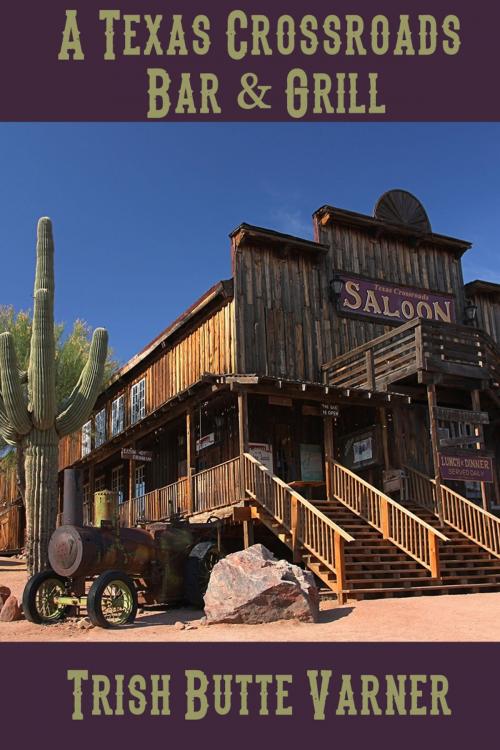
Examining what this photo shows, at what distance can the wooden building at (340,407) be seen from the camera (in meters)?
14.6

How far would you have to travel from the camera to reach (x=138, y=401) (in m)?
24.2

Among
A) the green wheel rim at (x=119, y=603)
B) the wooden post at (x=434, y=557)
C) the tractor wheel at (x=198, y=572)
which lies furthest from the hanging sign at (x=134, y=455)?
the wooden post at (x=434, y=557)

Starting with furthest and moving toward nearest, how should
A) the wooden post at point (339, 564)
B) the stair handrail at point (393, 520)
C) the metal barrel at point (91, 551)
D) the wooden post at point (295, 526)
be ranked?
the stair handrail at point (393, 520), the wooden post at point (295, 526), the wooden post at point (339, 564), the metal barrel at point (91, 551)

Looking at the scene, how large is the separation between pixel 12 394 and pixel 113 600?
510 centimetres

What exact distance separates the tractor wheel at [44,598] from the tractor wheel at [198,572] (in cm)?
209

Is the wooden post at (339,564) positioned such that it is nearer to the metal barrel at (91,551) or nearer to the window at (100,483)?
the metal barrel at (91,551)

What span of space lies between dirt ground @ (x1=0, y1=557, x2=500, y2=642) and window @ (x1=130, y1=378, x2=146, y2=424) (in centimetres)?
1222

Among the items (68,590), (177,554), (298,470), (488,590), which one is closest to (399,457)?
(298,470)

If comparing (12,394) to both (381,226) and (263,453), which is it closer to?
(263,453)

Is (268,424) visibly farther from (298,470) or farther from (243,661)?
(243,661)

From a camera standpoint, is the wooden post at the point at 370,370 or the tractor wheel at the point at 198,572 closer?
the tractor wheel at the point at 198,572

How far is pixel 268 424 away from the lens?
18719mm

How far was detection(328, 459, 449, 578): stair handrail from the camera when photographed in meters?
13.8

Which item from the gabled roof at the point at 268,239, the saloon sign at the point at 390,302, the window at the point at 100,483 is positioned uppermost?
the gabled roof at the point at 268,239
